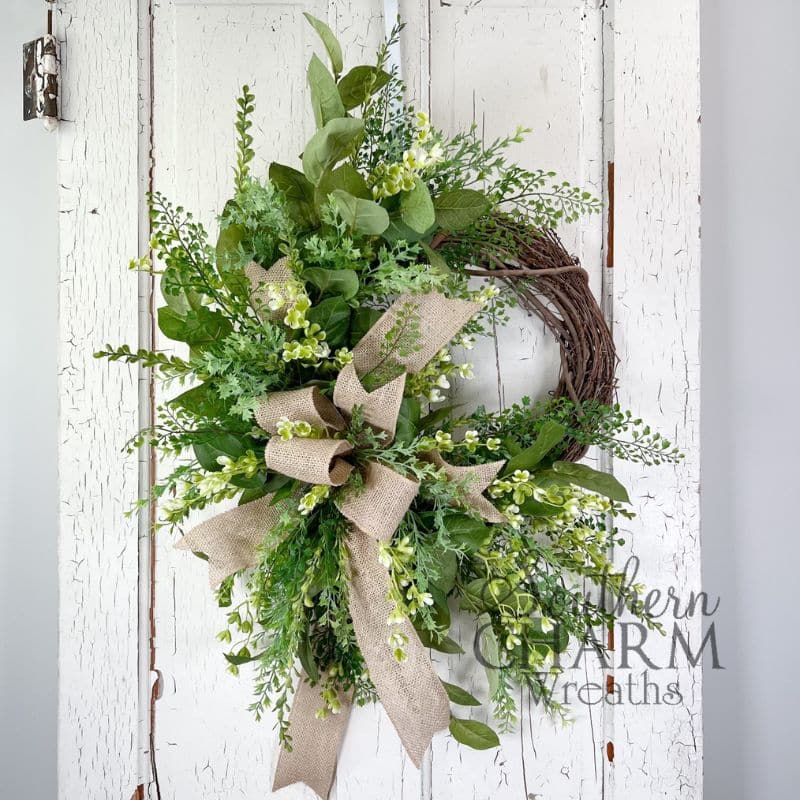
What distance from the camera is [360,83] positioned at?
2.32 feet

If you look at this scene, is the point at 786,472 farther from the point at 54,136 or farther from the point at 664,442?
the point at 54,136

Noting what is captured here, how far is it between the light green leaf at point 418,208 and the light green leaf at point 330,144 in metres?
0.09

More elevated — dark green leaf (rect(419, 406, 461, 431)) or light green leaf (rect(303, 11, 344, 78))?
light green leaf (rect(303, 11, 344, 78))

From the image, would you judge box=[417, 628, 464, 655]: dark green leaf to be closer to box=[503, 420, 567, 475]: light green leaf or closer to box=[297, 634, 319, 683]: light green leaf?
box=[297, 634, 319, 683]: light green leaf

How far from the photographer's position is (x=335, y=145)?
650mm

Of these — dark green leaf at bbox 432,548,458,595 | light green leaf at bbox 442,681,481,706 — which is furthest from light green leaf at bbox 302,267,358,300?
light green leaf at bbox 442,681,481,706

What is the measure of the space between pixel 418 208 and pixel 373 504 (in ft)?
1.11

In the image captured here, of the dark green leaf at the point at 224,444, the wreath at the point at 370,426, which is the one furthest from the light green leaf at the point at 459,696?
the dark green leaf at the point at 224,444

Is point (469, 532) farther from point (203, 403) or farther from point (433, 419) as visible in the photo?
point (203, 403)

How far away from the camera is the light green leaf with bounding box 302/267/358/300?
0.66 meters

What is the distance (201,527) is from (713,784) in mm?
971

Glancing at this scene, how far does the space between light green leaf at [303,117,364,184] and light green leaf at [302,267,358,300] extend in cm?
11

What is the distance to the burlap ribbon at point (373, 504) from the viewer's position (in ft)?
2.02

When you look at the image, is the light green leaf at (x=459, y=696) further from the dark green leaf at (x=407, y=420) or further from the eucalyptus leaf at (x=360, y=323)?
the eucalyptus leaf at (x=360, y=323)
